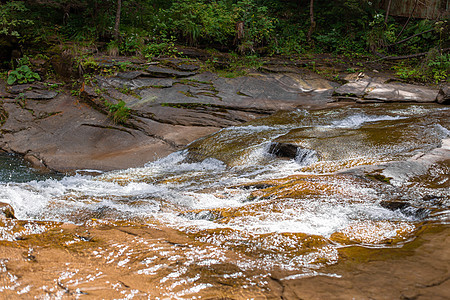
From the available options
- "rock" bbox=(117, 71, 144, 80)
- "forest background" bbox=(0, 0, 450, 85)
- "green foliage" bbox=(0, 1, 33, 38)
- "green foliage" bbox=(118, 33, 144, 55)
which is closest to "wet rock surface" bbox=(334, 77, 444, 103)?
"forest background" bbox=(0, 0, 450, 85)

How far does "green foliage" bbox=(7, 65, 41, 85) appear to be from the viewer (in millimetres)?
10008

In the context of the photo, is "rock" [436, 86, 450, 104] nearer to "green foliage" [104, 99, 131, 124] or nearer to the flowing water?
the flowing water

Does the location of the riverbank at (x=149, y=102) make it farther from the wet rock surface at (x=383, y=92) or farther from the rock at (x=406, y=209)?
the rock at (x=406, y=209)

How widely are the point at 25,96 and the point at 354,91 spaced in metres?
9.80

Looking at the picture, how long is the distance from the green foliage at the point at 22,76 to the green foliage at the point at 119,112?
313 centimetres

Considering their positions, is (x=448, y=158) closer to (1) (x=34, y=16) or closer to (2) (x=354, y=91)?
(2) (x=354, y=91)

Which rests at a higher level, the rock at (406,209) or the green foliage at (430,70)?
the green foliage at (430,70)

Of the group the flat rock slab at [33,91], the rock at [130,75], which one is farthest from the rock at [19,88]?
the rock at [130,75]

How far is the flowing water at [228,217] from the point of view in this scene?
2.02 m

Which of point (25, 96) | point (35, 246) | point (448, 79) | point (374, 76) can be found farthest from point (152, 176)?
point (448, 79)

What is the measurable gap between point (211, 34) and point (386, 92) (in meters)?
6.61

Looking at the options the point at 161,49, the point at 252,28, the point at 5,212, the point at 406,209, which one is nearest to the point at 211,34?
the point at 252,28

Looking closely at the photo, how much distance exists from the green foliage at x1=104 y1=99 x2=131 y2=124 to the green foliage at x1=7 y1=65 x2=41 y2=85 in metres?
3.13

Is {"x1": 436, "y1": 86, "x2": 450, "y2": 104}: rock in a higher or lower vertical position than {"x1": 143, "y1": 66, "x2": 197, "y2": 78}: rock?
higher
